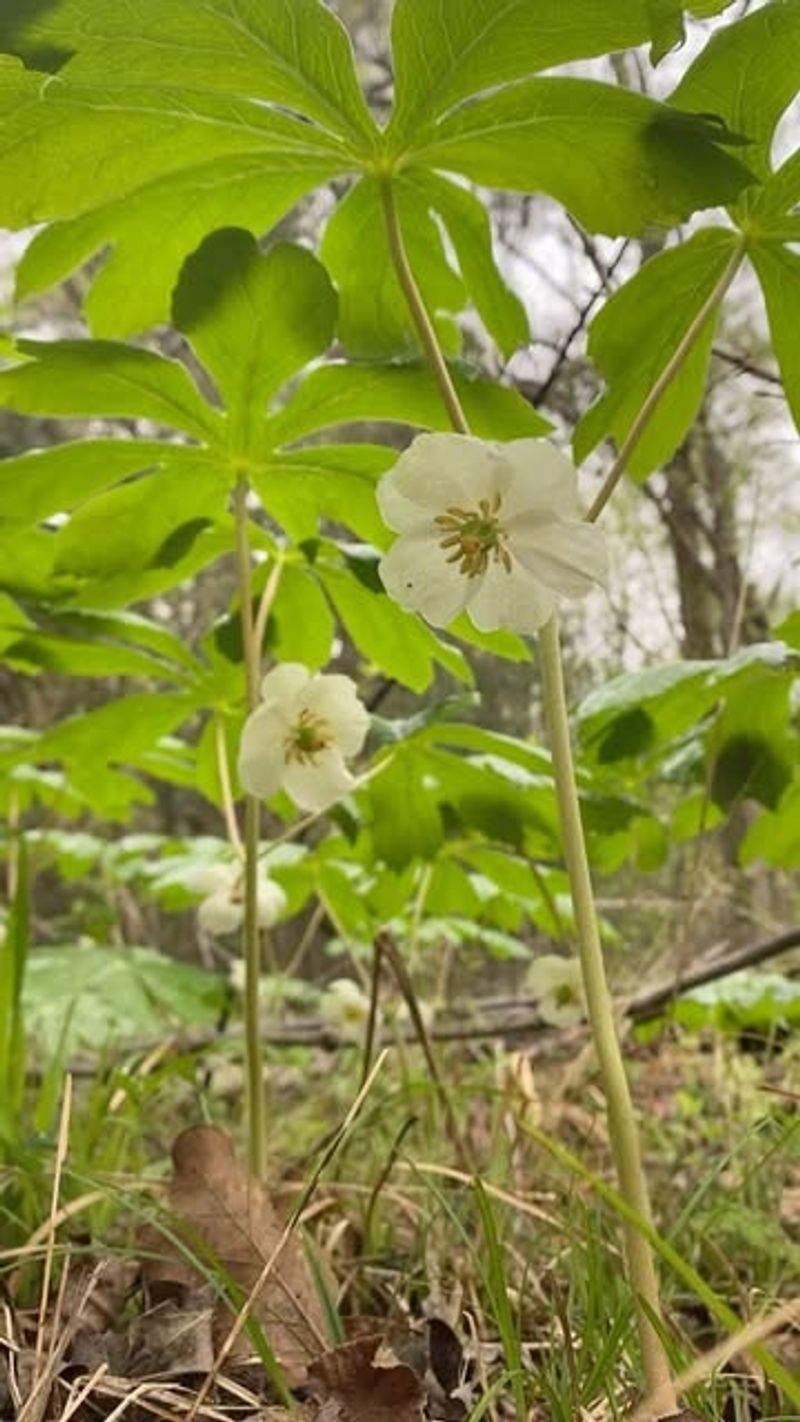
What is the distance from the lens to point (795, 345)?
815 millimetres

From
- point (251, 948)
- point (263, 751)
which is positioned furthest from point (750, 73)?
point (251, 948)

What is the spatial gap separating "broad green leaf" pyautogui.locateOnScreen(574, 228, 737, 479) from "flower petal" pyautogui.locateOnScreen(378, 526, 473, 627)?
0.15 metres

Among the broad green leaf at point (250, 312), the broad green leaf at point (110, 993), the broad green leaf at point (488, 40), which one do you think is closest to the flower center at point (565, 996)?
the broad green leaf at point (110, 993)

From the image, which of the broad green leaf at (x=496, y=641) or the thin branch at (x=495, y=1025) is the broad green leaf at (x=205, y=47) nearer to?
the broad green leaf at (x=496, y=641)

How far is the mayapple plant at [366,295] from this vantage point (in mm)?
671

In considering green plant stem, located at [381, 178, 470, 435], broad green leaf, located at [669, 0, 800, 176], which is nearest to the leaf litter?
green plant stem, located at [381, 178, 470, 435]

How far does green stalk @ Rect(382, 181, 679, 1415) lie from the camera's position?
0.59 meters

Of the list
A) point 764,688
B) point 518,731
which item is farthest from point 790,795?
point 518,731

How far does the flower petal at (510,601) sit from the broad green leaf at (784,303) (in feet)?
0.90

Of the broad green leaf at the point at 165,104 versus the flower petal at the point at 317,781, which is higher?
the broad green leaf at the point at 165,104

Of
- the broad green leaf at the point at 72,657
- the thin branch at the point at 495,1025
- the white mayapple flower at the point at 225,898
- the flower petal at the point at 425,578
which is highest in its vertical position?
the broad green leaf at the point at 72,657

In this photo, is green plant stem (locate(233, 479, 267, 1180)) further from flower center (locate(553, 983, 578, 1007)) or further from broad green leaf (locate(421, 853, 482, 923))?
broad green leaf (locate(421, 853, 482, 923))

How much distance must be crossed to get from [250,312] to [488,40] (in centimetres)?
27

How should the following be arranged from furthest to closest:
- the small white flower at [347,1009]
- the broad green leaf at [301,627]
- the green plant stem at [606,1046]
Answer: the small white flower at [347,1009] → the broad green leaf at [301,627] → the green plant stem at [606,1046]
